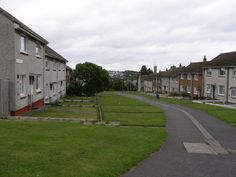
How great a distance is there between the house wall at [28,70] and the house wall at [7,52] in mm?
332

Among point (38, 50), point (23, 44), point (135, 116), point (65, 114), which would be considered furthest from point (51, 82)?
point (135, 116)

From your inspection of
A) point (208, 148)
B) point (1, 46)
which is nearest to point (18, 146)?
point (208, 148)

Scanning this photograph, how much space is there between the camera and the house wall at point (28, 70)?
66.1 feet

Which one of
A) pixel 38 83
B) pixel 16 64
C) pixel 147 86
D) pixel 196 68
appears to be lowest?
pixel 147 86

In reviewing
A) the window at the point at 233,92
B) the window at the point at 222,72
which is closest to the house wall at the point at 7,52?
the window at the point at 233,92

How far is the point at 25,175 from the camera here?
750cm

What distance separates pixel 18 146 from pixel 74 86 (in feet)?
150

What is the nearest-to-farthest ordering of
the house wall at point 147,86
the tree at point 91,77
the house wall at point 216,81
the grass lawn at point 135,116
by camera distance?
the grass lawn at point 135,116 < the house wall at point 216,81 < the tree at point 91,77 < the house wall at point 147,86

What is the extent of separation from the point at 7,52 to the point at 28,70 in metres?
4.02

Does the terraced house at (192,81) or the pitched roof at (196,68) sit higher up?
the pitched roof at (196,68)

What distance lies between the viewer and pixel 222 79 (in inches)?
1799

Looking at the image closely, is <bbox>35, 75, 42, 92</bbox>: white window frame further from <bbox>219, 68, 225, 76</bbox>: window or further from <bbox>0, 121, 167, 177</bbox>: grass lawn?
<bbox>219, 68, 225, 76</bbox>: window

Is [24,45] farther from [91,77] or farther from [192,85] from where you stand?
[192,85]

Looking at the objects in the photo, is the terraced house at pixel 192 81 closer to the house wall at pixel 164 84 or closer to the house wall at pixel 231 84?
the house wall at pixel 164 84
